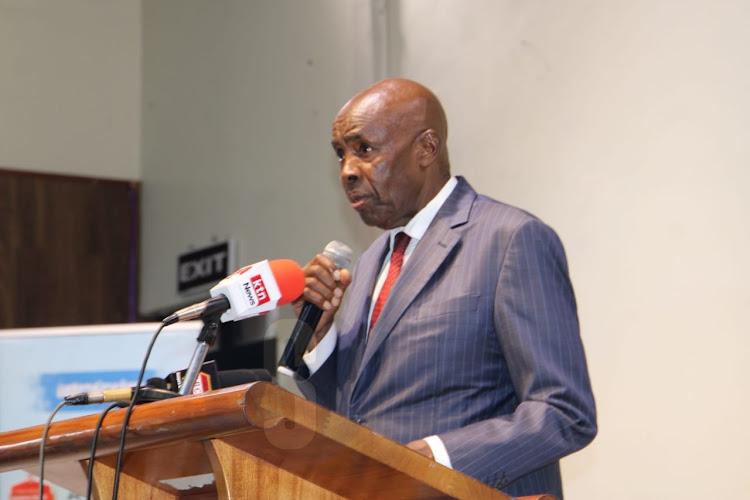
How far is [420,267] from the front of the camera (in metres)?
2.08

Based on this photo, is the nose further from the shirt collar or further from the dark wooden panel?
the dark wooden panel

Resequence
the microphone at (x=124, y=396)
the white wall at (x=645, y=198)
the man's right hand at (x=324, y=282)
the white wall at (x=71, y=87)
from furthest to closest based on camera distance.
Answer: the white wall at (x=71, y=87) → the white wall at (x=645, y=198) → the man's right hand at (x=324, y=282) → the microphone at (x=124, y=396)

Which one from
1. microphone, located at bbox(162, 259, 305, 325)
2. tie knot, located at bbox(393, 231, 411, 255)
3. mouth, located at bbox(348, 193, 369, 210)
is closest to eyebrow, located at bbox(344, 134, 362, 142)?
mouth, located at bbox(348, 193, 369, 210)

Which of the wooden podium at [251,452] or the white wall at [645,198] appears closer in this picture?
the wooden podium at [251,452]

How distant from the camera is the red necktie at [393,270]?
2163 millimetres

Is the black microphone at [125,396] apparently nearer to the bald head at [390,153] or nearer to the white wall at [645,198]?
the bald head at [390,153]

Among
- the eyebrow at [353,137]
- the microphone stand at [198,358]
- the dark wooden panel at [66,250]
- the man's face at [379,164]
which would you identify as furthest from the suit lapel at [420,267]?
the dark wooden panel at [66,250]

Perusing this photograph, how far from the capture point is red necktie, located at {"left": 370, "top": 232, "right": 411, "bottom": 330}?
7.10 feet

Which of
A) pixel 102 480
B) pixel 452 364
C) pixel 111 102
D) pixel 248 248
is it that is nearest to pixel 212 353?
pixel 248 248

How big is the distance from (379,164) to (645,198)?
1.10 m

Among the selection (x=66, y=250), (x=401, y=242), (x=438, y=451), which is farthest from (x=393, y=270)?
(x=66, y=250)

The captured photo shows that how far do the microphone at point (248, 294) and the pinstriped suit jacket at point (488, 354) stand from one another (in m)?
0.39

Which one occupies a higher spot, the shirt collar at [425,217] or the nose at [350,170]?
the nose at [350,170]

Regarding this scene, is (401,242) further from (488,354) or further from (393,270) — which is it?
(488,354)
